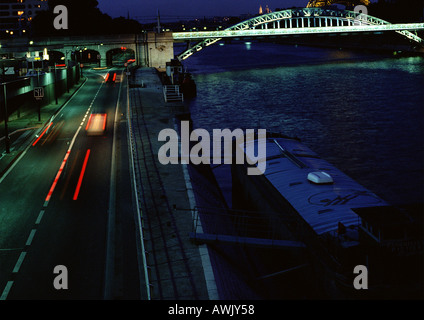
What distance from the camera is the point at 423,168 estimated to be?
43.0 metres

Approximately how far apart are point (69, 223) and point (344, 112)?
55232 mm

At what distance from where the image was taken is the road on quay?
1805cm

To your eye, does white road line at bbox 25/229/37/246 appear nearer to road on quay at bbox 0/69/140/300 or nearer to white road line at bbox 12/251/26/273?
road on quay at bbox 0/69/140/300

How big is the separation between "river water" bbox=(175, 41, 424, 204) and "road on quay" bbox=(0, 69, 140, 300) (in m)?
21.1

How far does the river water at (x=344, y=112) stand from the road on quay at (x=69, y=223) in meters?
21.1

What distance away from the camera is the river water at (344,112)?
43375 mm

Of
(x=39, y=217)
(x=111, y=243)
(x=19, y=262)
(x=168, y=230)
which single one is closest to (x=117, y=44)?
(x=39, y=217)

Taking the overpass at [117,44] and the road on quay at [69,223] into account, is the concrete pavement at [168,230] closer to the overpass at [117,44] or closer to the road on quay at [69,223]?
the road on quay at [69,223]

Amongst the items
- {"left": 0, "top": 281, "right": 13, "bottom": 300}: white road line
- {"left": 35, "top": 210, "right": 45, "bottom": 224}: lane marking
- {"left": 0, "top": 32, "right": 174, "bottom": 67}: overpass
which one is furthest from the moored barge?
{"left": 0, "top": 32, "right": 174, "bottom": 67}: overpass

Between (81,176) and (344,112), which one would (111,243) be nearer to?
(81,176)

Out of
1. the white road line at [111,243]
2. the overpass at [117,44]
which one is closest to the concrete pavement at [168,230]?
the white road line at [111,243]

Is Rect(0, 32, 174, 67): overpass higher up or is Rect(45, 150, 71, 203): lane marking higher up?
Rect(0, 32, 174, 67): overpass

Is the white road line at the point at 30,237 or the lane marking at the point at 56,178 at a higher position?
the lane marking at the point at 56,178

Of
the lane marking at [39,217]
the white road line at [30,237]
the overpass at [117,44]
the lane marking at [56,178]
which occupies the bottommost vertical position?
the white road line at [30,237]
